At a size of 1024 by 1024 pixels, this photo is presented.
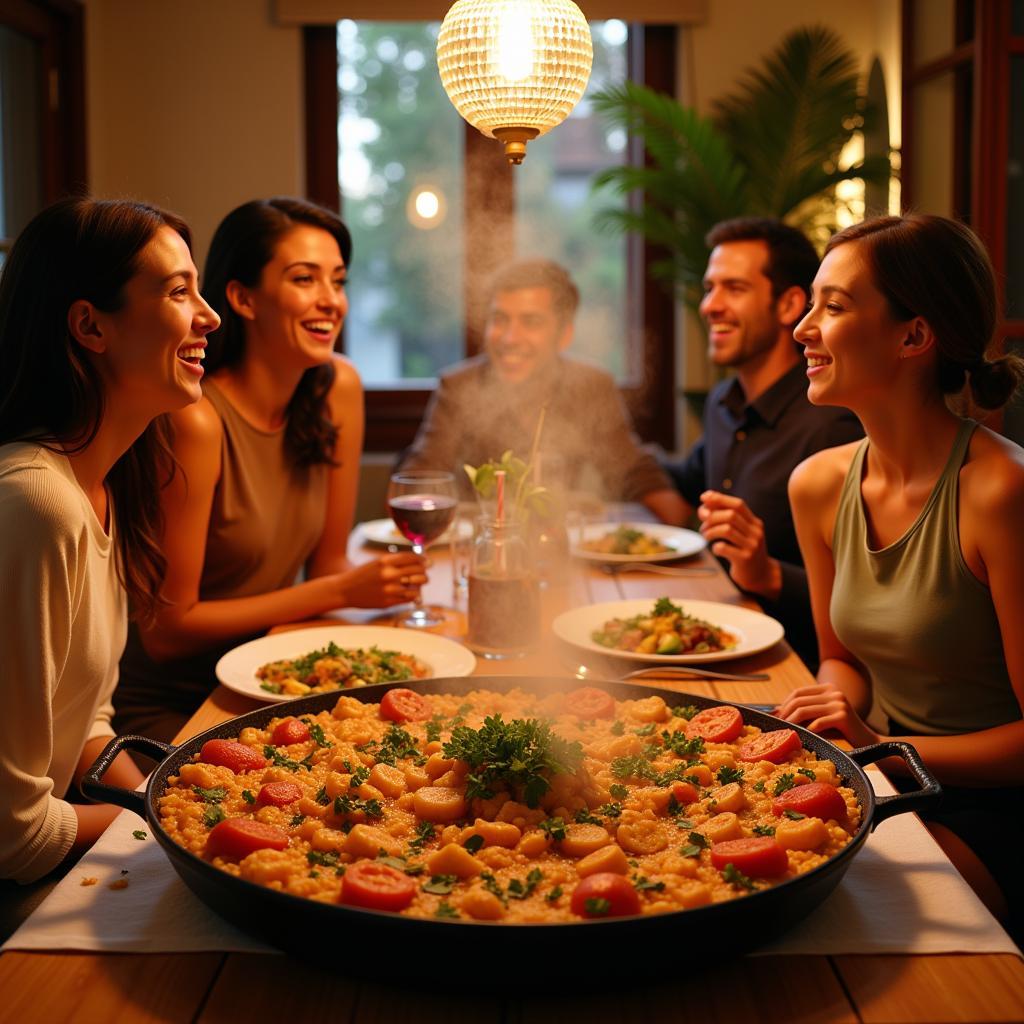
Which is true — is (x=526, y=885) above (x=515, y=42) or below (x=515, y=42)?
below

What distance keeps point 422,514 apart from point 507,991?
4.43 ft

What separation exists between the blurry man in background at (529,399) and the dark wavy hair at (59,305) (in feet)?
6.86

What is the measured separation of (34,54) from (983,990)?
16.5 feet

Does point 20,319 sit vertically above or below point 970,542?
above

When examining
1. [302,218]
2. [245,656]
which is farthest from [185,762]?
[302,218]

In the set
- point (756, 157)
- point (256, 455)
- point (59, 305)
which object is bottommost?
point (256, 455)

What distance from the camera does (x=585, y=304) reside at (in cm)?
561

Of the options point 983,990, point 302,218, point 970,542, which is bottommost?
point 983,990

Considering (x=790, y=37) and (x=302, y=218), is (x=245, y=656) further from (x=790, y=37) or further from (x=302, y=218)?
(x=790, y=37)

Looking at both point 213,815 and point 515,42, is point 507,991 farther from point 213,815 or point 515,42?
point 515,42

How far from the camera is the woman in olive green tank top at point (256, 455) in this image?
2.26m

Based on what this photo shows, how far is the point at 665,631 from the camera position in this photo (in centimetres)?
192

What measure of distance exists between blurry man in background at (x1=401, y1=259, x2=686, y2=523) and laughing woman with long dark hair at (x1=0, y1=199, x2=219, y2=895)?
6.52ft

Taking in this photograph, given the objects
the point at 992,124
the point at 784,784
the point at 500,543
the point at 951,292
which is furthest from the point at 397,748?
the point at 992,124
